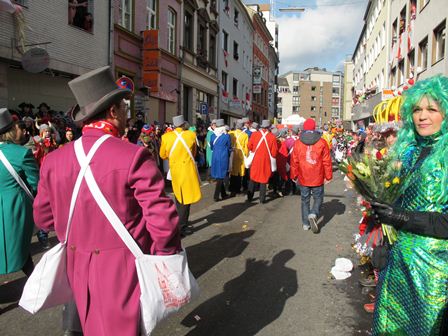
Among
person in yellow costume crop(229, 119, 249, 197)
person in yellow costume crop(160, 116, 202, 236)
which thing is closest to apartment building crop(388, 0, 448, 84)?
person in yellow costume crop(229, 119, 249, 197)

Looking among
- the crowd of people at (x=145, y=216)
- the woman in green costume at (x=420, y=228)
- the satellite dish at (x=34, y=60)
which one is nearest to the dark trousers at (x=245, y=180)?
the satellite dish at (x=34, y=60)

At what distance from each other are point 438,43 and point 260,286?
1525 cm

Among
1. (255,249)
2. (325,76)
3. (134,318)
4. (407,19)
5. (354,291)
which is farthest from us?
(325,76)

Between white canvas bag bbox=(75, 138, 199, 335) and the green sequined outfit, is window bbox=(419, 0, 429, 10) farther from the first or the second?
white canvas bag bbox=(75, 138, 199, 335)

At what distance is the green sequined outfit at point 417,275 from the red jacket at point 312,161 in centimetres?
449

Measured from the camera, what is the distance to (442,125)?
7.16 ft

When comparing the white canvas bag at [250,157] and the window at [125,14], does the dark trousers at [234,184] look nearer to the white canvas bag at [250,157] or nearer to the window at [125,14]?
the white canvas bag at [250,157]

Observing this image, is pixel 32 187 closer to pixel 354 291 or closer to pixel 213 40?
pixel 354 291

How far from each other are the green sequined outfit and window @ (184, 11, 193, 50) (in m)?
20.4

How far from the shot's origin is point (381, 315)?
233cm

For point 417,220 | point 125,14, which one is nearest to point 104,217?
point 417,220

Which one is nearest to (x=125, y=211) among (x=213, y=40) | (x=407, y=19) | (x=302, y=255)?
(x=302, y=255)

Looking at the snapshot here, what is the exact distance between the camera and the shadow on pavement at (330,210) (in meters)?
7.80

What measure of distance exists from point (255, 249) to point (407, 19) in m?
19.6
